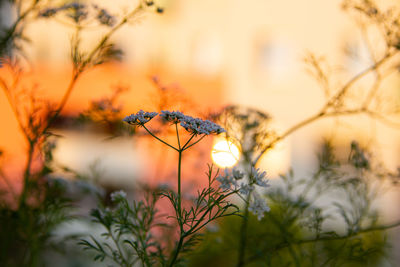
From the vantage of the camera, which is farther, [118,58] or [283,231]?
[118,58]

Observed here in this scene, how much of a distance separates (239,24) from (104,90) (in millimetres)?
4483

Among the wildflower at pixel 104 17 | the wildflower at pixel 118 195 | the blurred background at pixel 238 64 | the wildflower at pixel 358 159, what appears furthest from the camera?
the blurred background at pixel 238 64

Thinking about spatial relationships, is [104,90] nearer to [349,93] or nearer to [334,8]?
[334,8]

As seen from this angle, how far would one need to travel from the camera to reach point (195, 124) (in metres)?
1.15

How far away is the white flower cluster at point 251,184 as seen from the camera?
1105 millimetres

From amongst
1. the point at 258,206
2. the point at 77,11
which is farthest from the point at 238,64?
the point at 258,206

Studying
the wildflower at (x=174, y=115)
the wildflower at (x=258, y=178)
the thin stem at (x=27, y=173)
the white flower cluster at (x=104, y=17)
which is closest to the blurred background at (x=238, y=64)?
the thin stem at (x=27, y=173)

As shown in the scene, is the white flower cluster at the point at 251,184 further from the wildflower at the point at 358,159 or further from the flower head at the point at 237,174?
the wildflower at the point at 358,159

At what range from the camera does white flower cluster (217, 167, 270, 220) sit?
1.11m

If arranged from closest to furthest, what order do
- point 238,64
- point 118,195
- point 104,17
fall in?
point 118,195 → point 104,17 → point 238,64

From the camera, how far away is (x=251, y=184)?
3.64ft

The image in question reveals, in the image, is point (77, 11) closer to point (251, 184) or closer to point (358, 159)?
point (251, 184)

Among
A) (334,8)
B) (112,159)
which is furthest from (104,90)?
(334,8)

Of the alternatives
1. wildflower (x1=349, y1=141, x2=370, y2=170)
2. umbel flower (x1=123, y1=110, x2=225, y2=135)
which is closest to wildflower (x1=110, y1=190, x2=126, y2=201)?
umbel flower (x1=123, y1=110, x2=225, y2=135)
